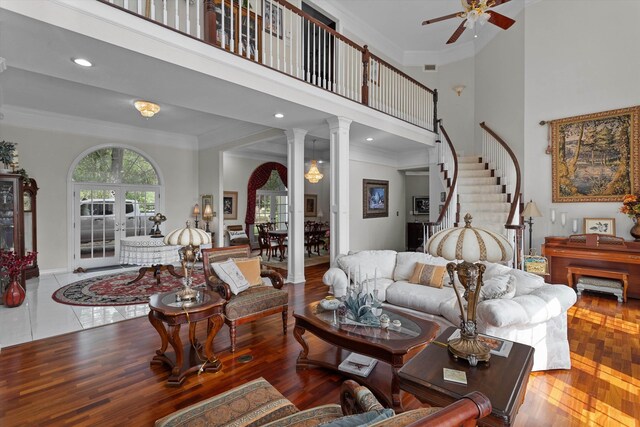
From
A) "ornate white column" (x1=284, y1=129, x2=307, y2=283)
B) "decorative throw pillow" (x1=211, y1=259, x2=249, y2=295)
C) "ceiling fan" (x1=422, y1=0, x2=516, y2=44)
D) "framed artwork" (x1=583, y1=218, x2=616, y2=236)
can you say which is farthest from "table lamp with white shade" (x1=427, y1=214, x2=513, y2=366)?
"framed artwork" (x1=583, y1=218, x2=616, y2=236)

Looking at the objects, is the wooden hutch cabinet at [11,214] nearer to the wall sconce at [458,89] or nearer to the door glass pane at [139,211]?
the door glass pane at [139,211]

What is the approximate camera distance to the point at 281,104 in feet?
14.2

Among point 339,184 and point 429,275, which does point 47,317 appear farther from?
point 429,275

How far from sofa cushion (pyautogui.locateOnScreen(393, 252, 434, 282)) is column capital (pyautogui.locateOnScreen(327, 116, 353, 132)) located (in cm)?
224

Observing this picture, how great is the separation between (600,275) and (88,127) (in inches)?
385

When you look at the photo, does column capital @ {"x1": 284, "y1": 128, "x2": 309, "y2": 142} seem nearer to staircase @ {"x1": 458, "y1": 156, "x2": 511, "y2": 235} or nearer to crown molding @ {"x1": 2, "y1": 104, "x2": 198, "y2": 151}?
staircase @ {"x1": 458, "y1": 156, "x2": 511, "y2": 235}

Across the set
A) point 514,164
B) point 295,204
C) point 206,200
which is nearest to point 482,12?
point 514,164

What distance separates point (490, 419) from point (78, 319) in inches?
177

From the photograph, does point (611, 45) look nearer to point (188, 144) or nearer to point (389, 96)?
point (389, 96)

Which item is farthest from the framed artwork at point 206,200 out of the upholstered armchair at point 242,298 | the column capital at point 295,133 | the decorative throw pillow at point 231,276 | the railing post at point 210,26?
the railing post at point 210,26

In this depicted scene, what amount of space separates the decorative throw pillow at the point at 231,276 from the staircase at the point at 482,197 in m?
4.26

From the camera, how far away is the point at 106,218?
7023 millimetres

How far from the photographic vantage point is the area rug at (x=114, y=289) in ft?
14.9

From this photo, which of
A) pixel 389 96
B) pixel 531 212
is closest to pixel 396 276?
pixel 531 212
